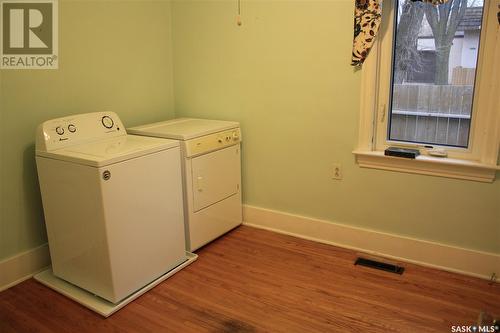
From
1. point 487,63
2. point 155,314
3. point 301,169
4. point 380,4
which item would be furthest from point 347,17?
point 155,314

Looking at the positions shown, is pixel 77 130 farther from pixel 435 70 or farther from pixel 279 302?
Answer: pixel 435 70

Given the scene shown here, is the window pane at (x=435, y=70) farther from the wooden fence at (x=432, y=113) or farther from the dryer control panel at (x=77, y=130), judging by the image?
the dryer control panel at (x=77, y=130)

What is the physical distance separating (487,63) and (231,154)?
178 cm

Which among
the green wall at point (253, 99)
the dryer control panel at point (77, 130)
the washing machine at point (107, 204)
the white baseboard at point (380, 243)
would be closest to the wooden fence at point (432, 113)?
the green wall at point (253, 99)

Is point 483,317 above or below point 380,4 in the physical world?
below

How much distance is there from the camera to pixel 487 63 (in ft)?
7.62

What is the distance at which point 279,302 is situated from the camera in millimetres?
2336

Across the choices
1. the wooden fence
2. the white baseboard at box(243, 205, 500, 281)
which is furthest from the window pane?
the white baseboard at box(243, 205, 500, 281)

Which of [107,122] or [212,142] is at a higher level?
[107,122]

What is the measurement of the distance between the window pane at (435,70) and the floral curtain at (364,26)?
17 cm

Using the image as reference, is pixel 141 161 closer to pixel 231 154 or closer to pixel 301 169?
pixel 231 154

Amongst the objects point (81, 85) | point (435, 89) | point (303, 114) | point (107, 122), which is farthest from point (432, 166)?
point (81, 85)

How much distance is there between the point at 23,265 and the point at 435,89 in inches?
111

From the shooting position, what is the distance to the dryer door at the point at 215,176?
2.83 m
